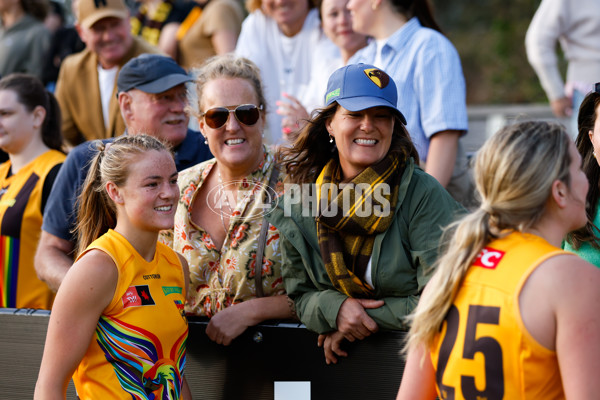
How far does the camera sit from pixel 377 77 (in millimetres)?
2887

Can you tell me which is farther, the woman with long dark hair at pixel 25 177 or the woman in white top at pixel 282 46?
the woman in white top at pixel 282 46

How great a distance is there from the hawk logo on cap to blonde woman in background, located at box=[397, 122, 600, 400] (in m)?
0.90

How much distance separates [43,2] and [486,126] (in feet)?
18.6

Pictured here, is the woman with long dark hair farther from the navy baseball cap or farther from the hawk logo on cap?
the hawk logo on cap

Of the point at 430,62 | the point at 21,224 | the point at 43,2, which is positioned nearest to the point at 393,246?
the point at 430,62

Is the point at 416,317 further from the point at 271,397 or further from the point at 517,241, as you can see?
the point at 271,397

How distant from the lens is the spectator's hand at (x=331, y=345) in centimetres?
292

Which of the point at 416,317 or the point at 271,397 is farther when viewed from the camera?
the point at 271,397

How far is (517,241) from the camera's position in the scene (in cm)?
197

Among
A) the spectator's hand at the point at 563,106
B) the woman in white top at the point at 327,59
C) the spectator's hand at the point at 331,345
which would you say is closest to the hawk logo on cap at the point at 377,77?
the spectator's hand at the point at 331,345

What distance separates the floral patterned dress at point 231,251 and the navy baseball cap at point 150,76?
2.34ft

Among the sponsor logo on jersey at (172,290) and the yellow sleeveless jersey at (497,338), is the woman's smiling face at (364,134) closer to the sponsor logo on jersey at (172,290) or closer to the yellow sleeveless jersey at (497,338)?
the sponsor logo on jersey at (172,290)

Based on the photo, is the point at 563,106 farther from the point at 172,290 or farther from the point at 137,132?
the point at 172,290

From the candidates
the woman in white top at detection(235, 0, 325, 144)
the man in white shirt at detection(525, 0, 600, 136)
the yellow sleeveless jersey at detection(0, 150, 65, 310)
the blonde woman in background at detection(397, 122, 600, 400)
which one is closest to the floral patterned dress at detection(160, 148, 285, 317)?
the yellow sleeveless jersey at detection(0, 150, 65, 310)
